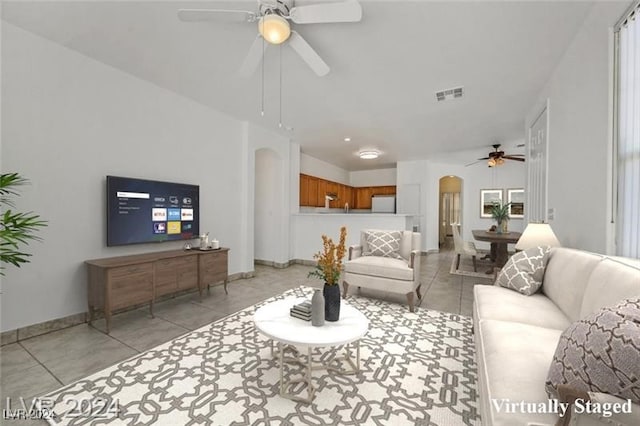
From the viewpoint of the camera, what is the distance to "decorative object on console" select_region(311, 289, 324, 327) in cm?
180

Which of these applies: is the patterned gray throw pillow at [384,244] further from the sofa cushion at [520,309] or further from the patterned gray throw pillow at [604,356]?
the patterned gray throw pillow at [604,356]

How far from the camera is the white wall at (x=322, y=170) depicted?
6.94m

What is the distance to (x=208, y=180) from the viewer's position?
4027mm

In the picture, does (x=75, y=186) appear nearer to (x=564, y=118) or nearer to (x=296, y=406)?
(x=296, y=406)

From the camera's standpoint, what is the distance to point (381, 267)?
327cm

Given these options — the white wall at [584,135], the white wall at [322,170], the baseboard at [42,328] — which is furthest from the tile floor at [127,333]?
the white wall at [322,170]

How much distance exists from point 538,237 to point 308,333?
239 centimetres

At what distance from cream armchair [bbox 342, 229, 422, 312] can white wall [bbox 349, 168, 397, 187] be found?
206 inches

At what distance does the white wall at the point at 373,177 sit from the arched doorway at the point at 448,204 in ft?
7.35

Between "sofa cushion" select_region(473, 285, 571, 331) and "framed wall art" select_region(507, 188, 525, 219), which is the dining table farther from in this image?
"framed wall art" select_region(507, 188, 525, 219)

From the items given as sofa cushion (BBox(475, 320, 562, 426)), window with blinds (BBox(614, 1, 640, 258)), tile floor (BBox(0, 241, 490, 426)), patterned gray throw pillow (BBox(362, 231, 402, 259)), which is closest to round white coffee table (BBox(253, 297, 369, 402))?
sofa cushion (BBox(475, 320, 562, 426))

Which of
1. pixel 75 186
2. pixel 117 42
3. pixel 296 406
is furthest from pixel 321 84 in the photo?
pixel 296 406

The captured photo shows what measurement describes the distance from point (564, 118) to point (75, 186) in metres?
5.03

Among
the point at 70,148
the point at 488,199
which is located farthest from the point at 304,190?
the point at 488,199
